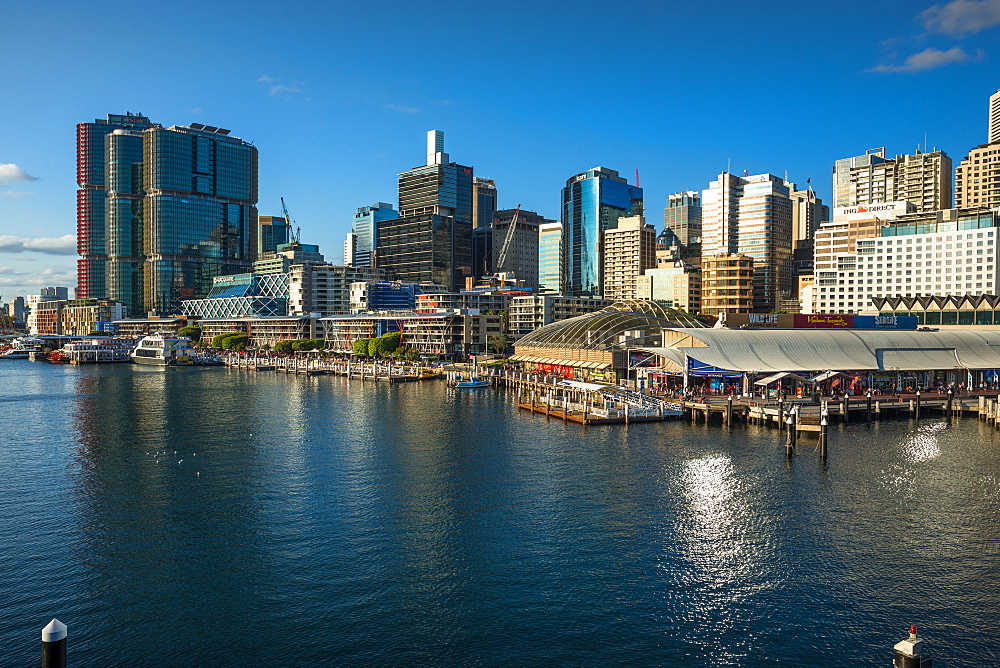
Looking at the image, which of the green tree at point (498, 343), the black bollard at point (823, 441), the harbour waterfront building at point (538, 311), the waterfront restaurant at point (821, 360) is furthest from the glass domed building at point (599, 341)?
the black bollard at point (823, 441)

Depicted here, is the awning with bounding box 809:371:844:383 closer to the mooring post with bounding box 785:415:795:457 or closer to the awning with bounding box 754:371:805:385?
the awning with bounding box 754:371:805:385

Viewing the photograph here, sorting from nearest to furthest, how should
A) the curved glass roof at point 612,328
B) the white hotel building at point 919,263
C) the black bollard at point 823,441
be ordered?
the black bollard at point 823,441, the curved glass roof at point 612,328, the white hotel building at point 919,263

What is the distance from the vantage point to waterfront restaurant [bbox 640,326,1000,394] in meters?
94.7

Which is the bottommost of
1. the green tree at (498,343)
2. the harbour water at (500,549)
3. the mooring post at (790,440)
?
the harbour water at (500,549)

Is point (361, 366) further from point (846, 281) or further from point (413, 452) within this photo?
point (846, 281)

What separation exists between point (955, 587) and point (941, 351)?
85.8 m

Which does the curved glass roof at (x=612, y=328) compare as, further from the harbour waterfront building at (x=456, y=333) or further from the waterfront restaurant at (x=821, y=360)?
the harbour waterfront building at (x=456, y=333)

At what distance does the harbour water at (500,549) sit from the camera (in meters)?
29.9

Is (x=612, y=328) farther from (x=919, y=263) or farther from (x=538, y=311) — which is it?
(x=919, y=263)

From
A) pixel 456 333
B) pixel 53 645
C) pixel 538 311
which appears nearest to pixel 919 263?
pixel 538 311

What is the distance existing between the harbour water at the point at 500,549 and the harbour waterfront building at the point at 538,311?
Answer: 366 ft

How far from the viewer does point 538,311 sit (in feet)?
604

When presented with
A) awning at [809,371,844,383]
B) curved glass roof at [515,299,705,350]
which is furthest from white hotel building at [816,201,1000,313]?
awning at [809,371,844,383]

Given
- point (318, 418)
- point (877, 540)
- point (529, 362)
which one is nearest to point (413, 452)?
point (318, 418)
